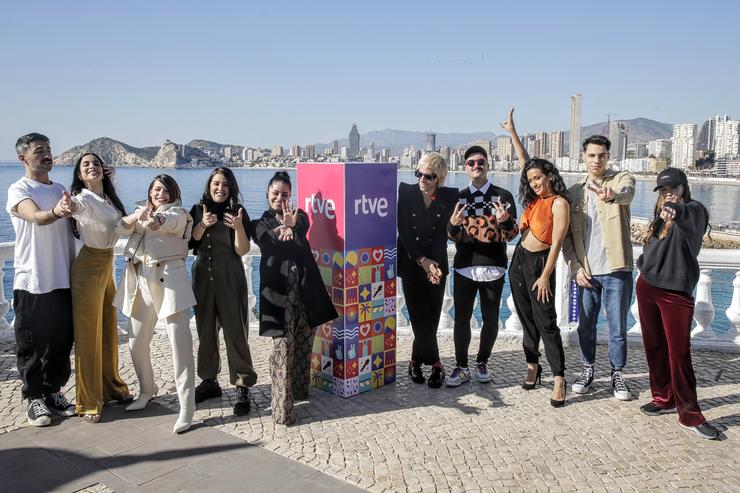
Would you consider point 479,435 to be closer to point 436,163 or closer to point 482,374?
point 482,374

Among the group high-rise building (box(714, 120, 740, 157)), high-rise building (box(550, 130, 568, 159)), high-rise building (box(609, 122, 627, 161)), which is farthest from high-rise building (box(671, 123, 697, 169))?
high-rise building (box(609, 122, 627, 161))

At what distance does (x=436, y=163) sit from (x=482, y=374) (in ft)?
6.14

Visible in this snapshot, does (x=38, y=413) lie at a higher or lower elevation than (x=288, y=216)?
lower

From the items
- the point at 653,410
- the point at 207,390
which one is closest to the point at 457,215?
the point at 653,410

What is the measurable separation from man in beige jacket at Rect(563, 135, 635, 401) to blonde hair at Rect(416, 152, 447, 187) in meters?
1.08

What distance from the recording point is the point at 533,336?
17.0 ft

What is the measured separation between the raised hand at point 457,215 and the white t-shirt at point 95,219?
2.56 meters

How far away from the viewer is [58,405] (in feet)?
15.4

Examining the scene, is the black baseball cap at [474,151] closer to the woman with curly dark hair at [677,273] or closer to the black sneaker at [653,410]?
the woman with curly dark hair at [677,273]

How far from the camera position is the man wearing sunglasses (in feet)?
16.7

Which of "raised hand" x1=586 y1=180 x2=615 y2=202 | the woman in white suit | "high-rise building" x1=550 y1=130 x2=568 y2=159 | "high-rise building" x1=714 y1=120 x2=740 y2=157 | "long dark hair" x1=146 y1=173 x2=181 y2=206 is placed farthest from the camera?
"high-rise building" x1=714 y1=120 x2=740 y2=157

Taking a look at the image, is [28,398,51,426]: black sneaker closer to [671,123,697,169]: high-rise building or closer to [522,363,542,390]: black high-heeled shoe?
[522,363,542,390]: black high-heeled shoe

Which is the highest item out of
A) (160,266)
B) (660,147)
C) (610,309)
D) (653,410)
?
(660,147)

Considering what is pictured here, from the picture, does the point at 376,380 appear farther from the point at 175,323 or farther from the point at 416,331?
the point at 175,323
